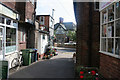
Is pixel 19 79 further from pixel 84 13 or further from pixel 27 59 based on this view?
pixel 84 13

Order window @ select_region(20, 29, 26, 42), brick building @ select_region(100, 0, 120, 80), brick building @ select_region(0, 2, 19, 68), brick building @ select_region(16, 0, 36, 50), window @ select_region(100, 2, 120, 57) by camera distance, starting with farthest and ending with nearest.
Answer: window @ select_region(20, 29, 26, 42)
brick building @ select_region(16, 0, 36, 50)
brick building @ select_region(0, 2, 19, 68)
window @ select_region(100, 2, 120, 57)
brick building @ select_region(100, 0, 120, 80)

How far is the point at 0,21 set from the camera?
548 cm

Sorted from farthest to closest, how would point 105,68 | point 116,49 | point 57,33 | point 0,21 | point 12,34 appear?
1. point 57,33
2. point 12,34
3. point 0,21
4. point 105,68
5. point 116,49

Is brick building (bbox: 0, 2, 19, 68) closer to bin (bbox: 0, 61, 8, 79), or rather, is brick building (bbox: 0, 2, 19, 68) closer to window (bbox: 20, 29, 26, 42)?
window (bbox: 20, 29, 26, 42)

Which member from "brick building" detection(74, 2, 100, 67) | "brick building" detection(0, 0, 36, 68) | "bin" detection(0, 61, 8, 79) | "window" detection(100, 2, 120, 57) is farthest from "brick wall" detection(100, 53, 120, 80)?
"brick building" detection(0, 0, 36, 68)

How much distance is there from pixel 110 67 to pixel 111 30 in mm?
1270

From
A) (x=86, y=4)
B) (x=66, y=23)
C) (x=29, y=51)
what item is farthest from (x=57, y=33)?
(x=86, y=4)

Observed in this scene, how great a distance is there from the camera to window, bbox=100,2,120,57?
9.80 feet

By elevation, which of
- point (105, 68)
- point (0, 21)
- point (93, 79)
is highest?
point (0, 21)

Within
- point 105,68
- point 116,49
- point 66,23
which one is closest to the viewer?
point 116,49

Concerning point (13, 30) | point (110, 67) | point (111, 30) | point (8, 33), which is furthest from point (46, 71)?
point (111, 30)

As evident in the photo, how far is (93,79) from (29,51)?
5841mm

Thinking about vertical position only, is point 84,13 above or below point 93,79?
above

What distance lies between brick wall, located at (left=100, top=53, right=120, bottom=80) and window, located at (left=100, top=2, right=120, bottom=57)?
20cm
